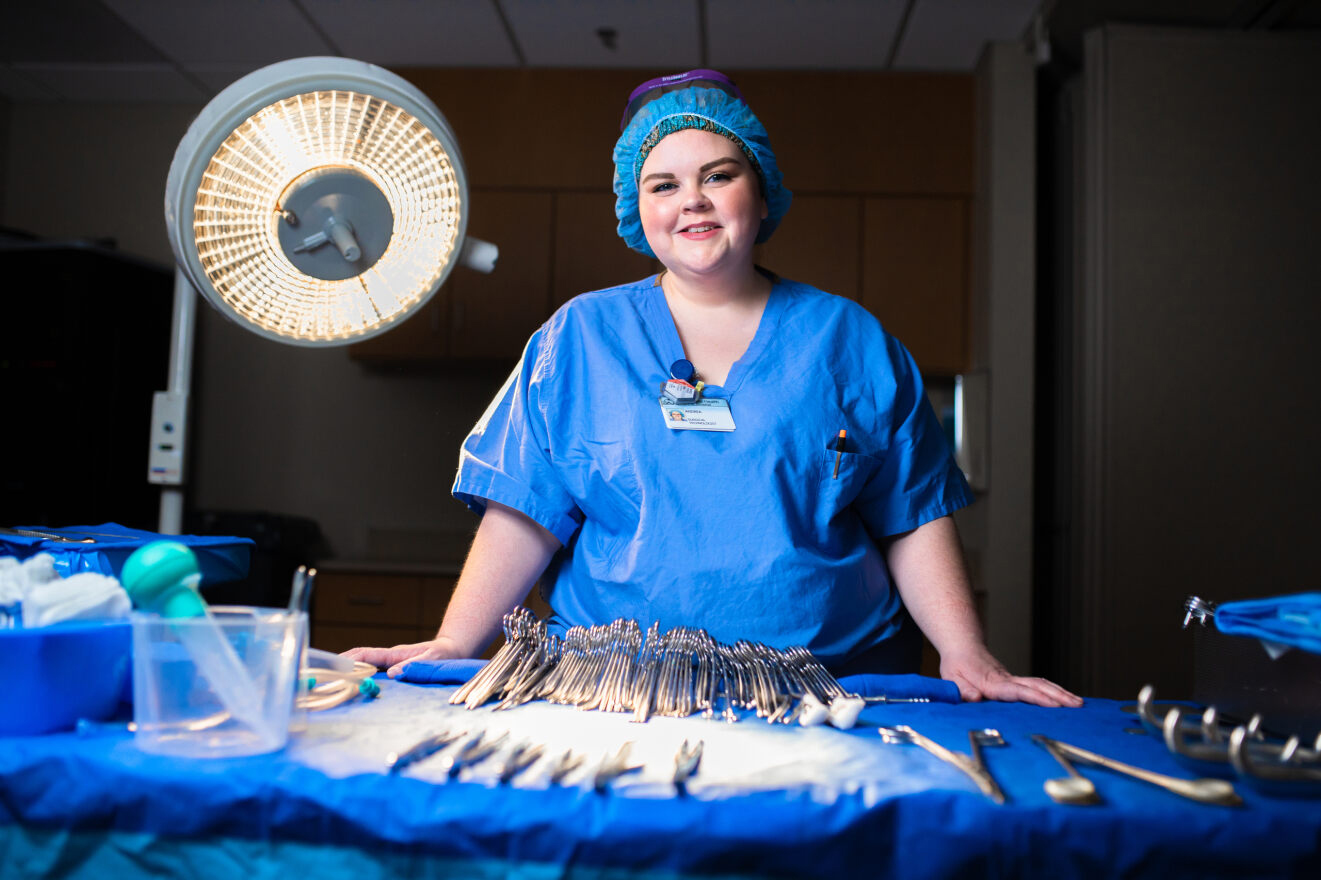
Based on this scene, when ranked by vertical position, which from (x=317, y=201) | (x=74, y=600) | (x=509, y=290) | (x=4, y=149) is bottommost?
(x=74, y=600)

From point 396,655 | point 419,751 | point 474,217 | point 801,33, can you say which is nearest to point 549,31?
point 474,217

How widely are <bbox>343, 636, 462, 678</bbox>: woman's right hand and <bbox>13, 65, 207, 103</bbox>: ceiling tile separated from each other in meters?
3.26

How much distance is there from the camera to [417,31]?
315 cm

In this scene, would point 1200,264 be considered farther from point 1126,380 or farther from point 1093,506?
point 1093,506

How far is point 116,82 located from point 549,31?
5.84 feet

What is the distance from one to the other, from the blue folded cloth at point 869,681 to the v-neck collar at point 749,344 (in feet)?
1.44

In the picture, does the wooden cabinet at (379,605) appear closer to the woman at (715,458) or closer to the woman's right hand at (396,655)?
the woman at (715,458)

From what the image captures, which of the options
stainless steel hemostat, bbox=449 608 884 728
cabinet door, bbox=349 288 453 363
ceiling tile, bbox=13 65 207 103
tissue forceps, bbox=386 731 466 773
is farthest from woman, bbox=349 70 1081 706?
ceiling tile, bbox=13 65 207 103

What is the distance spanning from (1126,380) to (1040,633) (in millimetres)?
952

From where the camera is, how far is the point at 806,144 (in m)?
3.35

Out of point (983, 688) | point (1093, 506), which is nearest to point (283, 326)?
point (983, 688)

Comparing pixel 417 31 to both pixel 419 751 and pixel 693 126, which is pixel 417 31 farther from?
pixel 419 751

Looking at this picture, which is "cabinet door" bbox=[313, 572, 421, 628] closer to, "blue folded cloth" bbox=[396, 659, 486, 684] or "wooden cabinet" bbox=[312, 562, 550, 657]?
"wooden cabinet" bbox=[312, 562, 550, 657]

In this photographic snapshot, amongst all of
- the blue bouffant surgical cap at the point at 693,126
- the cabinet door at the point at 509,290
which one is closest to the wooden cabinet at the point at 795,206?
the cabinet door at the point at 509,290
